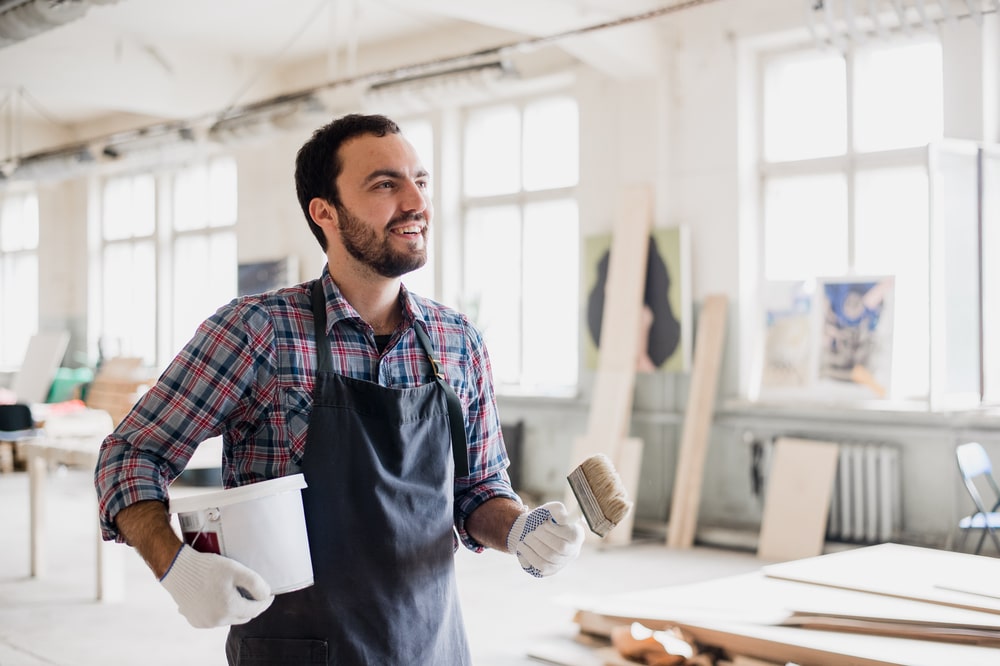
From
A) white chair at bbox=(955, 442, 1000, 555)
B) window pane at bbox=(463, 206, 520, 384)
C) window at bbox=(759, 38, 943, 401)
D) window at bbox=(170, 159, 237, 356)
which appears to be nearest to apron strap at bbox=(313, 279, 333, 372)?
white chair at bbox=(955, 442, 1000, 555)

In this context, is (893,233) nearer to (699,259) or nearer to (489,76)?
(699,259)

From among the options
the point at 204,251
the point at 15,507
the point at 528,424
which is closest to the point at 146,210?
the point at 204,251

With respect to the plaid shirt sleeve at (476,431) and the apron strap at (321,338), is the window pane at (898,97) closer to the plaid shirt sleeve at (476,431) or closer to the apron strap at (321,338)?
the plaid shirt sleeve at (476,431)

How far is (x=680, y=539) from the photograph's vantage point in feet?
24.1

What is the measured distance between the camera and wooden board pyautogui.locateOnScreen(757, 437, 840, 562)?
6.66 meters

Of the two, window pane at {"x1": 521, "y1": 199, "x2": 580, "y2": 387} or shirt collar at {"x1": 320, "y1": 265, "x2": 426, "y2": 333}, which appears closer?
shirt collar at {"x1": 320, "y1": 265, "x2": 426, "y2": 333}

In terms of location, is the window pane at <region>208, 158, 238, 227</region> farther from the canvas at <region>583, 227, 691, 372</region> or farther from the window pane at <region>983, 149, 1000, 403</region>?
the window pane at <region>983, 149, 1000, 403</region>

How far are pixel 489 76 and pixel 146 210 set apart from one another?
7.68m

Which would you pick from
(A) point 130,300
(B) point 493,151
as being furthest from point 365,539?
(A) point 130,300

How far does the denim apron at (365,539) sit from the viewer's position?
1838 mm

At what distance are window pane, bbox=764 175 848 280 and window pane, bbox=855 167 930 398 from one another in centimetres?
17

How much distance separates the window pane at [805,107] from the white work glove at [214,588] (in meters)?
6.27

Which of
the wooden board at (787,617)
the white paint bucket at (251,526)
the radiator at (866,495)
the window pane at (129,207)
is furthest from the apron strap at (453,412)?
the window pane at (129,207)

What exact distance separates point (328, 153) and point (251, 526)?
0.75 m
